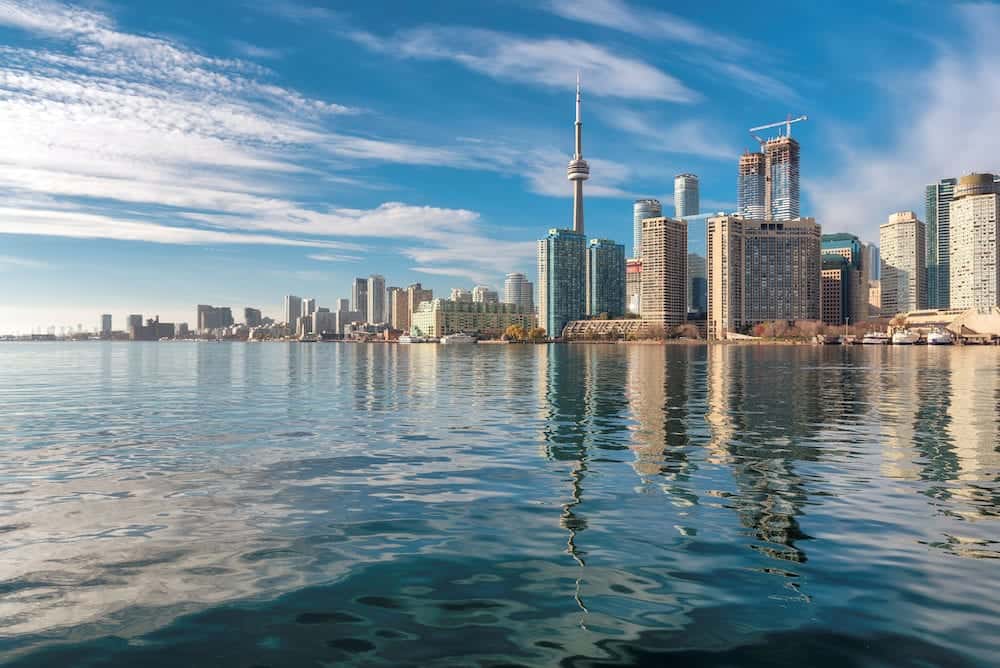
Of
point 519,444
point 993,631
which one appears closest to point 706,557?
point 993,631

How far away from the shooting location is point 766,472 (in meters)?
26.3

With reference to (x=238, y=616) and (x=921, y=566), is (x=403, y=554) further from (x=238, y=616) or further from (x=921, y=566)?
(x=921, y=566)

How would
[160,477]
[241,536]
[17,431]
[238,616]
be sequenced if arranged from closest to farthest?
Answer: [238,616] < [241,536] < [160,477] < [17,431]

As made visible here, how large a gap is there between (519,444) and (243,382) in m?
56.3

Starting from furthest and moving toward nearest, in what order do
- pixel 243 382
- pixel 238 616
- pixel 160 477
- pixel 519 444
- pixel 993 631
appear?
pixel 243 382
pixel 519 444
pixel 160 477
pixel 238 616
pixel 993 631

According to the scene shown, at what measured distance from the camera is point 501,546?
1706 centimetres

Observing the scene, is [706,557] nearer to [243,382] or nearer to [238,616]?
[238,616]

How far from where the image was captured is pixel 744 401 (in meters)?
55.9

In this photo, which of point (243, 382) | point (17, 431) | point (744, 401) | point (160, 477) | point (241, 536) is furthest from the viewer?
point (243, 382)

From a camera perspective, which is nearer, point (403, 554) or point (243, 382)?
point (403, 554)

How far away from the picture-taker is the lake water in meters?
11.7

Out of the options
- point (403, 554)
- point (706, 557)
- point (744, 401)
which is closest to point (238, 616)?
point (403, 554)

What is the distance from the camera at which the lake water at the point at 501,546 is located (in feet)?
38.4

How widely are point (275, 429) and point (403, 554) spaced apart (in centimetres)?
2519
